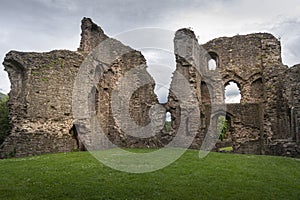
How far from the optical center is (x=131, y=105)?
76.9 feet

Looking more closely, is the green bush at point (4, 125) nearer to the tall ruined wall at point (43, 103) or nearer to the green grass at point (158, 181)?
the tall ruined wall at point (43, 103)

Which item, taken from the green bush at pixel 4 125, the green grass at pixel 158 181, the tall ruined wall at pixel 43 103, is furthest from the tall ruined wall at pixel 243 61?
the green bush at pixel 4 125

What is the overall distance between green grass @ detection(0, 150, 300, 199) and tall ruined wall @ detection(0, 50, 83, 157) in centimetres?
398

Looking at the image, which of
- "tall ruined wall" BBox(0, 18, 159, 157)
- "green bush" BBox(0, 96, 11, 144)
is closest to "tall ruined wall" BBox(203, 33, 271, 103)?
"tall ruined wall" BBox(0, 18, 159, 157)

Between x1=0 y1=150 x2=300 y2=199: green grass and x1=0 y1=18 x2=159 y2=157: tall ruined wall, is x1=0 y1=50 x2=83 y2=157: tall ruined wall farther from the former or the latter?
x1=0 y1=150 x2=300 y2=199: green grass

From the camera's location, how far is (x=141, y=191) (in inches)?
309

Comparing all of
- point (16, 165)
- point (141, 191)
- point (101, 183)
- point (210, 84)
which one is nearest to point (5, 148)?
point (16, 165)

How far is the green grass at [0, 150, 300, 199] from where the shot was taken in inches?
299

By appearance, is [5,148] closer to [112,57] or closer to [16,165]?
[16,165]

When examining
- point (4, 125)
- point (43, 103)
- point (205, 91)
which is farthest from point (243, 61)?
point (4, 125)

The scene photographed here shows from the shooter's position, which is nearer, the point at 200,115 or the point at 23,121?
the point at 23,121

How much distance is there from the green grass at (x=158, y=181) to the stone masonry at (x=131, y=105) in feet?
14.6

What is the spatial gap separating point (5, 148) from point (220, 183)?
449 inches

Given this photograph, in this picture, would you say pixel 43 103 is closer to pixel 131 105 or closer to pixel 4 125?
pixel 131 105
